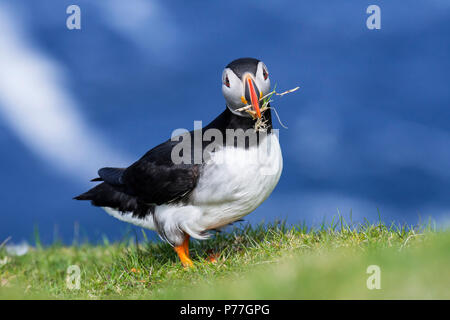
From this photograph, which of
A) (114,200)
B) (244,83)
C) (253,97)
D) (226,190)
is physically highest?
(244,83)

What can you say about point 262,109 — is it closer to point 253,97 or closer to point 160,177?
point 253,97

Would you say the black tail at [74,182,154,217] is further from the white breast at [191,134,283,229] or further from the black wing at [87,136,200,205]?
the white breast at [191,134,283,229]

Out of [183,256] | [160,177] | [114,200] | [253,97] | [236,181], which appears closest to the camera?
[253,97]

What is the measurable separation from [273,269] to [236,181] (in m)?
0.83

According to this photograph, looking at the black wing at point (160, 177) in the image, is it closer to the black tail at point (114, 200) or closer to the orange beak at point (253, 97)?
the black tail at point (114, 200)

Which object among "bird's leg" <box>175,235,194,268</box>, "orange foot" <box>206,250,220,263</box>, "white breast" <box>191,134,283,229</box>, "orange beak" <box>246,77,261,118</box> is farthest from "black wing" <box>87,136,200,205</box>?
"orange beak" <box>246,77,261,118</box>

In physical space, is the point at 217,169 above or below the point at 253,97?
below

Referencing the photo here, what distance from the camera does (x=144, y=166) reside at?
5.16 metres

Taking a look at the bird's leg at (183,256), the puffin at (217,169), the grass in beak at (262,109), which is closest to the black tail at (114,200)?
the puffin at (217,169)

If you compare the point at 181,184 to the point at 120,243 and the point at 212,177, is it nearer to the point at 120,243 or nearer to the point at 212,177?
the point at 212,177

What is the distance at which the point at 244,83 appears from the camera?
441cm

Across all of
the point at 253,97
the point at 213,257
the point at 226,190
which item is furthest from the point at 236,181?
the point at 213,257

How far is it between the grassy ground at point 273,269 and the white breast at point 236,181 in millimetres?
424

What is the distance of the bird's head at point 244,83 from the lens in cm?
438
